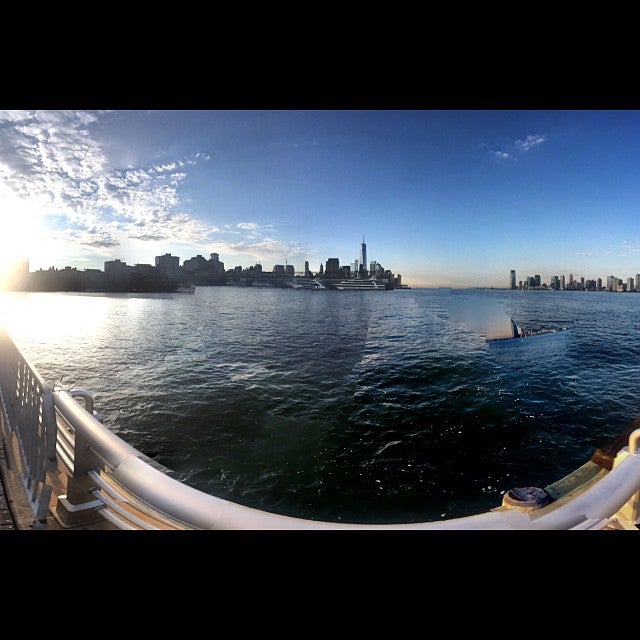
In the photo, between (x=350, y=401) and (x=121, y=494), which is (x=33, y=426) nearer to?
(x=121, y=494)

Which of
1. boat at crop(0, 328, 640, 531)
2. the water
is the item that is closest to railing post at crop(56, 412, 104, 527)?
boat at crop(0, 328, 640, 531)

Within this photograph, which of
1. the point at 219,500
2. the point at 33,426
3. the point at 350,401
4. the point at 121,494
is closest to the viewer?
the point at 219,500

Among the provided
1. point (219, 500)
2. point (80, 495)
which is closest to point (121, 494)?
point (80, 495)

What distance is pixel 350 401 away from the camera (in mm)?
7512

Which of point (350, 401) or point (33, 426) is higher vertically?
point (33, 426)

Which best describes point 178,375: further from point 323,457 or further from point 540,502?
point 540,502

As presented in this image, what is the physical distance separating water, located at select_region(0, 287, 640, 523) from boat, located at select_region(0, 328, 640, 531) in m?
0.42

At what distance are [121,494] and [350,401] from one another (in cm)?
693

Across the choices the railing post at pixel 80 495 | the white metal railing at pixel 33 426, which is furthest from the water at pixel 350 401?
the railing post at pixel 80 495

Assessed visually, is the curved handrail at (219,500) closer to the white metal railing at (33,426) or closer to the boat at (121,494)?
the boat at (121,494)

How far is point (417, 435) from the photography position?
6.06 m

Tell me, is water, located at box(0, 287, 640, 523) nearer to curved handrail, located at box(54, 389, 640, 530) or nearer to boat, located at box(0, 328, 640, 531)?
boat, located at box(0, 328, 640, 531)
